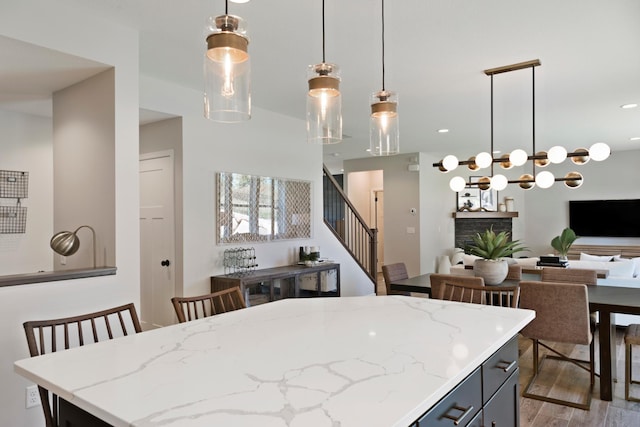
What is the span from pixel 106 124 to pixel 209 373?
235cm

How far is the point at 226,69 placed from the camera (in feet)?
5.77

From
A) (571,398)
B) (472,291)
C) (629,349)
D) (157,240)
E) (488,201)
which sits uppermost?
(488,201)

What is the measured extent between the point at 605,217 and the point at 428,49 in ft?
24.3

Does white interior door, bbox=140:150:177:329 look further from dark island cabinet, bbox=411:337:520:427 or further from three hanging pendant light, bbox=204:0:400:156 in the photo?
dark island cabinet, bbox=411:337:520:427

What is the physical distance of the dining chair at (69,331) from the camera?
1452 millimetres

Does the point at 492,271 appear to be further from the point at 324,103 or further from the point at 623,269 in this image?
the point at 324,103

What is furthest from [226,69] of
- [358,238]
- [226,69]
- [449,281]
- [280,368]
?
[358,238]

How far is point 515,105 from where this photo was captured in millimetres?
5195

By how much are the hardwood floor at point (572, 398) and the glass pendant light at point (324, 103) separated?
2.30m

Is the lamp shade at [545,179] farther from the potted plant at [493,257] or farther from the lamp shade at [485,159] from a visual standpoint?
the potted plant at [493,257]

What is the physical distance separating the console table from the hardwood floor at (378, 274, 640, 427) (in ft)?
7.71

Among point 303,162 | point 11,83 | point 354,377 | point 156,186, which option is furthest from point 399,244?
point 354,377

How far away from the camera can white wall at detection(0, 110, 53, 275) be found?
13.9 ft

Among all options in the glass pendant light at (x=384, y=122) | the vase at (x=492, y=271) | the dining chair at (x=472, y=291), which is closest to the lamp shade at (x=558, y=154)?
the vase at (x=492, y=271)
